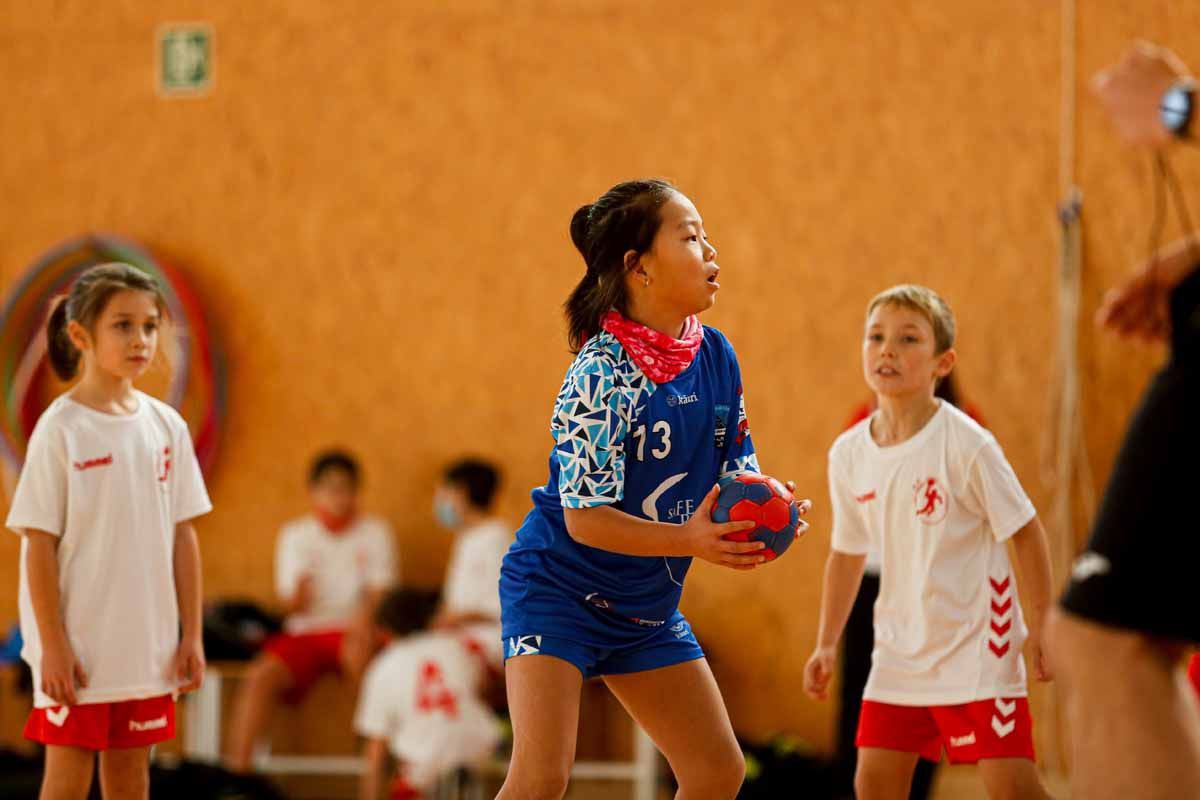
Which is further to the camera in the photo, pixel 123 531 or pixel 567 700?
pixel 123 531

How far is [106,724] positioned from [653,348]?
6.20 feet

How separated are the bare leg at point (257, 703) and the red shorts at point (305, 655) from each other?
0.14 ft

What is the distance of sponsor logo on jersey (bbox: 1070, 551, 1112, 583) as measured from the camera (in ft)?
8.27

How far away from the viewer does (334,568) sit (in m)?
8.00

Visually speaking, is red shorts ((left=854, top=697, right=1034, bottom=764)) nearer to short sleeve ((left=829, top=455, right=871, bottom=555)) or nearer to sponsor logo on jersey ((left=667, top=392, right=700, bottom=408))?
short sleeve ((left=829, top=455, right=871, bottom=555))

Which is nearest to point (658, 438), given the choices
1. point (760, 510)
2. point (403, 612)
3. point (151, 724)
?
point (760, 510)

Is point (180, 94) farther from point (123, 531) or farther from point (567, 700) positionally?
point (567, 700)

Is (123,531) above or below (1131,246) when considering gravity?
below

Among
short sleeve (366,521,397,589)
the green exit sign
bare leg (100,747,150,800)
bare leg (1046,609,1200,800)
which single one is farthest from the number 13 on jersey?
the green exit sign

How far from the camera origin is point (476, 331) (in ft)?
27.4

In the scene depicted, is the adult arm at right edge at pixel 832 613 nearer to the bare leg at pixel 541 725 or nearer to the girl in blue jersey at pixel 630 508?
the girl in blue jersey at pixel 630 508

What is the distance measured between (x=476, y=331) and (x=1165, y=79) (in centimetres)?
594

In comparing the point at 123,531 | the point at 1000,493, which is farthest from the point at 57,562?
the point at 1000,493

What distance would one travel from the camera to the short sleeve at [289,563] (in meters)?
7.97
